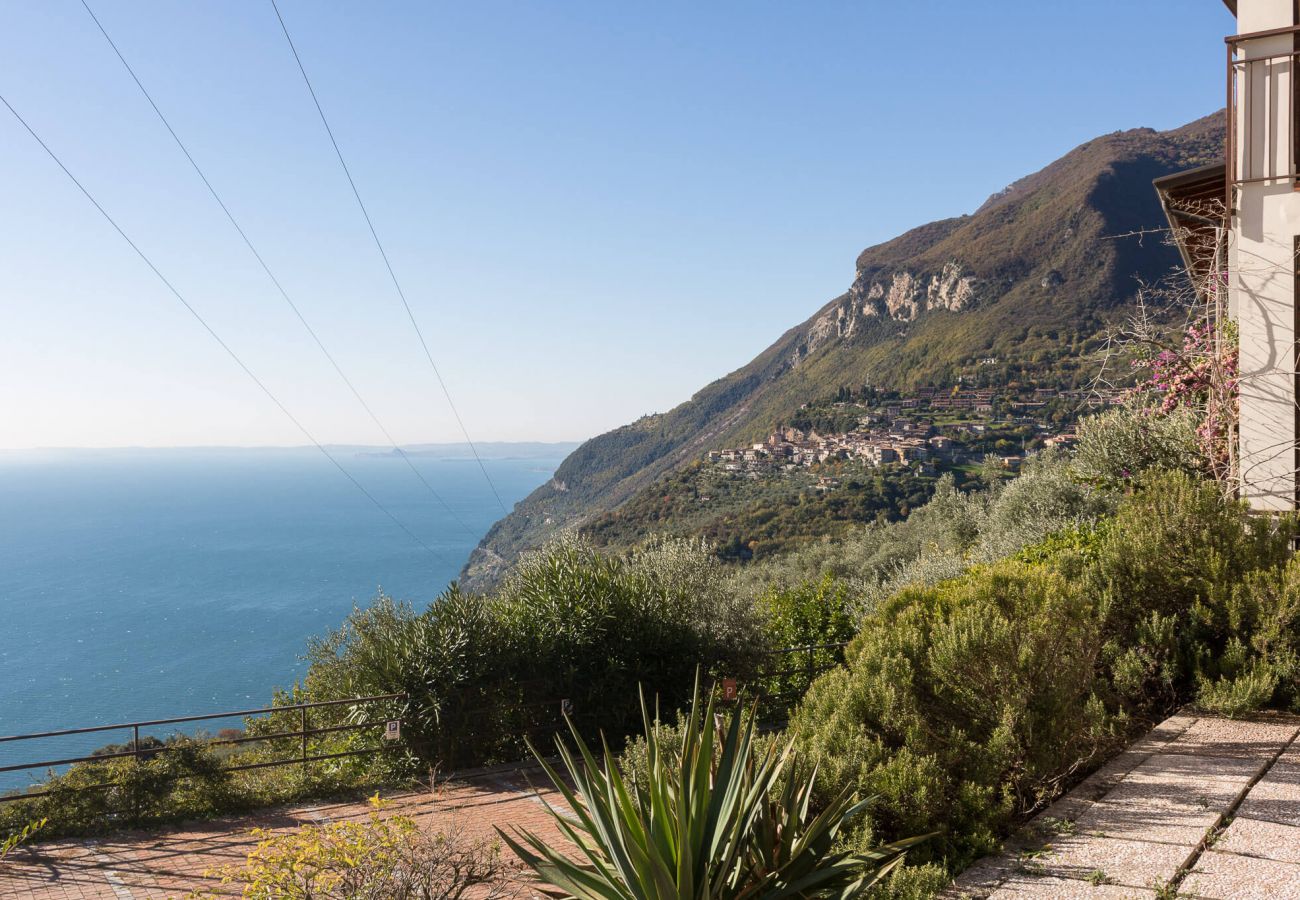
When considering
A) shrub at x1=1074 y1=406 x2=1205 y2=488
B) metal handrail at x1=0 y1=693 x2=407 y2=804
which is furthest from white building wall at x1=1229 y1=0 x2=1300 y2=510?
metal handrail at x1=0 y1=693 x2=407 y2=804

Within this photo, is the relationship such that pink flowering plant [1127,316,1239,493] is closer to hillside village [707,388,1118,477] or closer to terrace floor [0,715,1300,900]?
terrace floor [0,715,1300,900]

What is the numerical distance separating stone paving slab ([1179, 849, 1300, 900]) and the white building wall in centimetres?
506

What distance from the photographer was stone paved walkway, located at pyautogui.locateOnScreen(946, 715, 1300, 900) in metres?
3.40

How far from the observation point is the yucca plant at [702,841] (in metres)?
3.29

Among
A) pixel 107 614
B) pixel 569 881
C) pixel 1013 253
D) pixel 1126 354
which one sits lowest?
pixel 107 614

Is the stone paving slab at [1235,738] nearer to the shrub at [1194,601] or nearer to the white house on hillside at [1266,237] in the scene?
the shrub at [1194,601]

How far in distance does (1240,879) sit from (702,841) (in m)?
2.13

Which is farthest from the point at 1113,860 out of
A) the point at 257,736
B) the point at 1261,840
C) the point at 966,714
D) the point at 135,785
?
the point at 135,785

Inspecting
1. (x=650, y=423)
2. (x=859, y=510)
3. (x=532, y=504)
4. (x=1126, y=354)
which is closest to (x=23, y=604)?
(x=532, y=504)

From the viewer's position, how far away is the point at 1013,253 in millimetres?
66688

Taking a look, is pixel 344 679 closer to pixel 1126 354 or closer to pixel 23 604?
pixel 1126 354

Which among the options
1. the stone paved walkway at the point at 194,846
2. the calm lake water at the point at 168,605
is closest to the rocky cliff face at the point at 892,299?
the calm lake water at the point at 168,605

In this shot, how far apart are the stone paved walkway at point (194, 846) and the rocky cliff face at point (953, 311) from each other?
135 ft

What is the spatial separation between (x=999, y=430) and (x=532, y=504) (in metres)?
67.3
